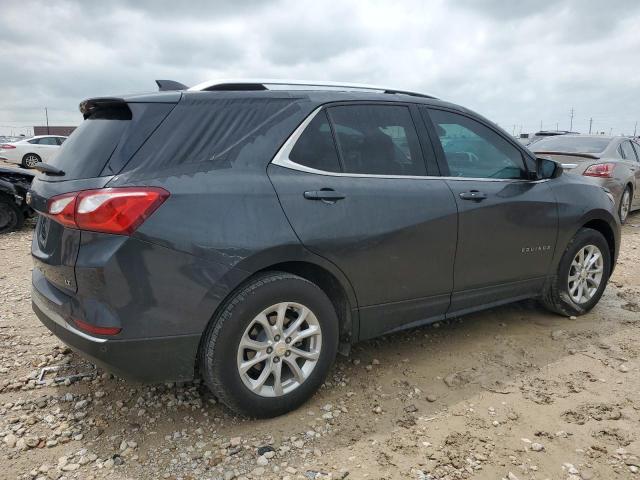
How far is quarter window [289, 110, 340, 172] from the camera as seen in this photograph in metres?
2.80

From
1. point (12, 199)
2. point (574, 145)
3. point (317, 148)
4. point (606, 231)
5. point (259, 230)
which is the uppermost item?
point (574, 145)

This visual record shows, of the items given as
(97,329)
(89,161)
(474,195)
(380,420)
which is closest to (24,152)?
(89,161)

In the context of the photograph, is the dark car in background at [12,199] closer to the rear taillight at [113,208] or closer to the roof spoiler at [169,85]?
the roof spoiler at [169,85]

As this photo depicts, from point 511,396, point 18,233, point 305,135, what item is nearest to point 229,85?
point 305,135

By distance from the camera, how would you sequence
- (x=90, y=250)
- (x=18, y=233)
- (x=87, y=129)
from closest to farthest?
1. (x=90, y=250)
2. (x=87, y=129)
3. (x=18, y=233)

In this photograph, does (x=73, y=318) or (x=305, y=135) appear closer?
(x=73, y=318)

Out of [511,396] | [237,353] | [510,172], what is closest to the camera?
[237,353]

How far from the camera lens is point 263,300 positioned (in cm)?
255

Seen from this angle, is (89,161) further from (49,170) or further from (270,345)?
(270,345)

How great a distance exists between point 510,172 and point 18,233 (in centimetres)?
753

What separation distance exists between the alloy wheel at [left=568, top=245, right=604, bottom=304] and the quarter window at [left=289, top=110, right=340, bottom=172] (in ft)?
8.03

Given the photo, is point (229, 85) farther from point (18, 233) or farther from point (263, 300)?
point (18, 233)

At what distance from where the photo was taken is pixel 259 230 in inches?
99.8

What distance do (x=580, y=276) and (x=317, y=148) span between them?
8.88 feet
